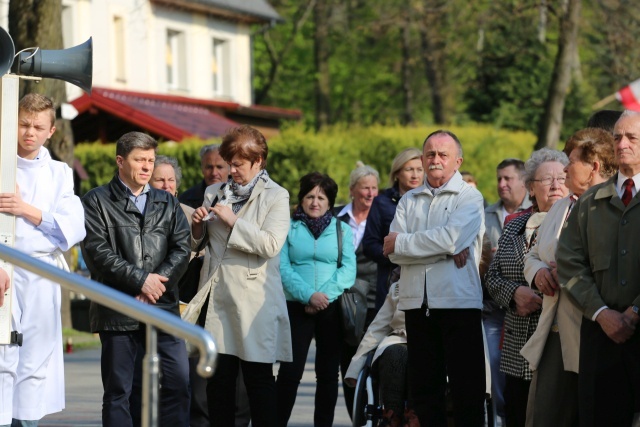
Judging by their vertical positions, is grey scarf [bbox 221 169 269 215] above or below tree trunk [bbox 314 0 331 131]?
below

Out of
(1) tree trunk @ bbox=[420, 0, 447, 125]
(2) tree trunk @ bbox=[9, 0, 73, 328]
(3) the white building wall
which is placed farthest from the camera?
(3) the white building wall

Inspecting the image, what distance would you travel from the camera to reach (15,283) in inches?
286

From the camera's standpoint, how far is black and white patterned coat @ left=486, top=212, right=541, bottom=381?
26.9 ft

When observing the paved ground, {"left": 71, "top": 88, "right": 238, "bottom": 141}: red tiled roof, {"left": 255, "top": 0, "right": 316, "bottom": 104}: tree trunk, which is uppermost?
{"left": 255, "top": 0, "right": 316, "bottom": 104}: tree trunk

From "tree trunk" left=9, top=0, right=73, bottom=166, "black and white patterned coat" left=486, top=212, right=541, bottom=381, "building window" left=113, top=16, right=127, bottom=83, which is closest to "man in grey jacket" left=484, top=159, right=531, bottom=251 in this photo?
"black and white patterned coat" left=486, top=212, right=541, bottom=381

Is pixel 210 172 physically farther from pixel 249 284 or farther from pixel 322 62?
pixel 322 62

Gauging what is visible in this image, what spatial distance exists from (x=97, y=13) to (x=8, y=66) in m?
28.7

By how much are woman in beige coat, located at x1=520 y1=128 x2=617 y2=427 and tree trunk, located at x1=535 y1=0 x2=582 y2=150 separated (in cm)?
1667

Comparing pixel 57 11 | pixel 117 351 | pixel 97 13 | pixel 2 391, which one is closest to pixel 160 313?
pixel 2 391

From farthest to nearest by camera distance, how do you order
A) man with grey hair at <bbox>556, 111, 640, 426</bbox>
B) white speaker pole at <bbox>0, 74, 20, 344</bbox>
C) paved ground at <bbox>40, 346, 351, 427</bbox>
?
paved ground at <bbox>40, 346, 351, 427</bbox> → white speaker pole at <bbox>0, 74, 20, 344</bbox> → man with grey hair at <bbox>556, 111, 640, 426</bbox>

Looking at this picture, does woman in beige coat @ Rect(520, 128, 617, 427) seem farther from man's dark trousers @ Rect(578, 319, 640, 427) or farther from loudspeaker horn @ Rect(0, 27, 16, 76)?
loudspeaker horn @ Rect(0, 27, 16, 76)

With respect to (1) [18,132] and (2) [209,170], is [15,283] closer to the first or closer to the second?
(1) [18,132]

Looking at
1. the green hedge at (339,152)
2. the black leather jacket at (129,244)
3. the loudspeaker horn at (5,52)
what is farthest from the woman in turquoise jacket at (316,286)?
the green hedge at (339,152)

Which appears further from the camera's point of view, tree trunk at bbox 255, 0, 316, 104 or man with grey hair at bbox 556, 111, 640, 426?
tree trunk at bbox 255, 0, 316, 104
